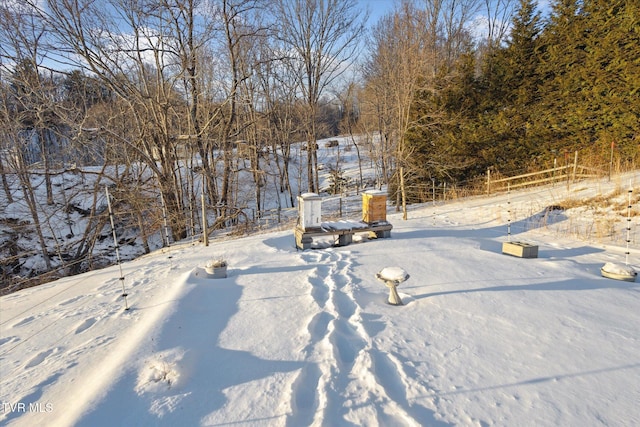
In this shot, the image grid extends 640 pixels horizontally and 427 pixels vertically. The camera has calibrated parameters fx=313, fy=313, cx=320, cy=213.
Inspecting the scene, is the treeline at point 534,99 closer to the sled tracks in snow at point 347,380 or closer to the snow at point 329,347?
the snow at point 329,347

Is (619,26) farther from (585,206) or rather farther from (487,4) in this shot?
(487,4)

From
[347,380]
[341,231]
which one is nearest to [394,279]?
[347,380]

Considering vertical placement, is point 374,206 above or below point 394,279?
above

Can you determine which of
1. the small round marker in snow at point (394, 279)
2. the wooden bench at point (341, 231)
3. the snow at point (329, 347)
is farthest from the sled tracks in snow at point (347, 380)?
the wooden bench at point (341, 231)

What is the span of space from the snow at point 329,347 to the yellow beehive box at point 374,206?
221 centimetres

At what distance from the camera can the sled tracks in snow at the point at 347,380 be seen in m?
2.50

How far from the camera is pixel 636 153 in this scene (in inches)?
517

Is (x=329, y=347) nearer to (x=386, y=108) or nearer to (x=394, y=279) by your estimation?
(x=394, y=279)

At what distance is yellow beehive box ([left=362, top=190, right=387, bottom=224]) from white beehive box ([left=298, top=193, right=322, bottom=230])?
1519 mm

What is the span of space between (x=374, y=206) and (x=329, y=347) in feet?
18.2

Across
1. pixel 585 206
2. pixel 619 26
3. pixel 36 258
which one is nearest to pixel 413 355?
pixel 585 206

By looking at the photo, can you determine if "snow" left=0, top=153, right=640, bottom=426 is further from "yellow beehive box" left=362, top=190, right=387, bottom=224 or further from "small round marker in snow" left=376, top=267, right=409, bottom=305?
"yellow beehive box" left=362, top=190, right=387, bottom=224

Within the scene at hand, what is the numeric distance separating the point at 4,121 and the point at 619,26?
28551 mm

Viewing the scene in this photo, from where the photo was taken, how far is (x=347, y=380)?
115 inches
